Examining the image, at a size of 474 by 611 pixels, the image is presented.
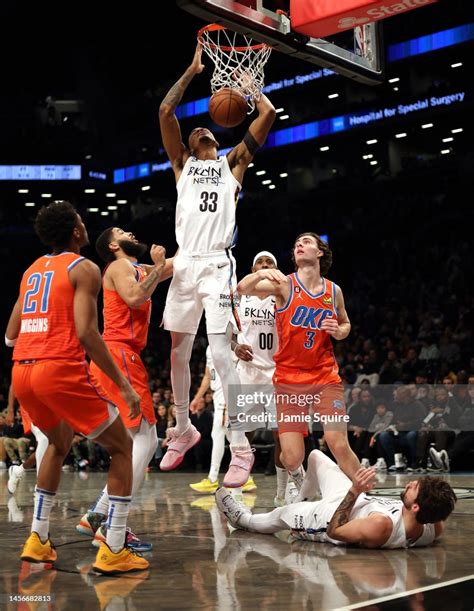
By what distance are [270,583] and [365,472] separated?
102cm

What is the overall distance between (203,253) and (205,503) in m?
2.84

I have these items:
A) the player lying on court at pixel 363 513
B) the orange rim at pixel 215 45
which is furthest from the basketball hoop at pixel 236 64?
the player lying on court at pixel 363 513

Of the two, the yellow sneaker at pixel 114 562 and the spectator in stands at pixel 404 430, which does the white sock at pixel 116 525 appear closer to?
the yellow sneaker at pixel 114 562

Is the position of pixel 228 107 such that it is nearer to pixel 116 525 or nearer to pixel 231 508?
pixel 231 508

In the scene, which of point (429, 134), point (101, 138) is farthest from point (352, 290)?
point (101, 138)

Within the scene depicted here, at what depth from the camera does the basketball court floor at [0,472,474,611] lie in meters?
3.81

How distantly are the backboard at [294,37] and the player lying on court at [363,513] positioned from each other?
3563 millimetres

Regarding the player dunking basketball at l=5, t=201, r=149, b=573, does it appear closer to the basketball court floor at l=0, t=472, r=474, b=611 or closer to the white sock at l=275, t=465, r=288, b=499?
the basketball court floor at l=0, t=472, r=474, b=611

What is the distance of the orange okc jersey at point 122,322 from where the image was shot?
5.74 meters

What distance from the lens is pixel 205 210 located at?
21.8 feet

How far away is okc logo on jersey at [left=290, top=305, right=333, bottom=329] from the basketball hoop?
1.91m

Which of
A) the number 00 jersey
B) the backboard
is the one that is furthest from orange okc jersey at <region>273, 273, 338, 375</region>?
the backboard

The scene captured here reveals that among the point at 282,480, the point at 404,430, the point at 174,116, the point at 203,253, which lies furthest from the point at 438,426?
the point at 174,116

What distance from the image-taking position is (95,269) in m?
4.57
